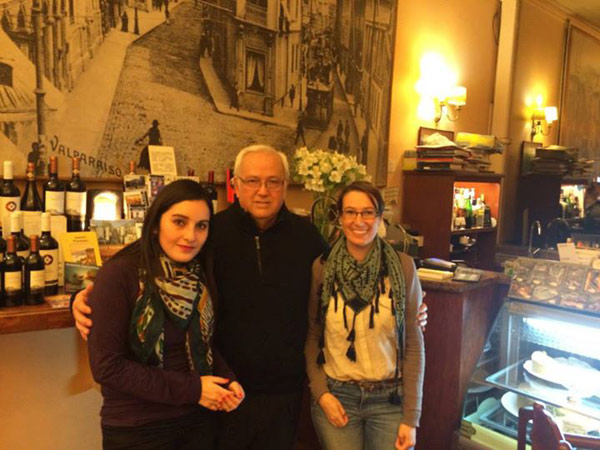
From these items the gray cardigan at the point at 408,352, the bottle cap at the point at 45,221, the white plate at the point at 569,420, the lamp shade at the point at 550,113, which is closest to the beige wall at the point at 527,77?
the lamp shade at the point at 550,113

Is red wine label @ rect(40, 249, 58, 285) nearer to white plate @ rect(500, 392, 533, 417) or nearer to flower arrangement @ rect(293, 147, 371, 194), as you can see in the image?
flower arrangement @ rect(293, 147, 371, 194)

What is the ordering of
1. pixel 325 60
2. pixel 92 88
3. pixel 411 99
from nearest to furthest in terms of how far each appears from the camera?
pixel 92 88 < pixel 325 60 < pixel 411 99

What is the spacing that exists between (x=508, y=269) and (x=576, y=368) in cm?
74

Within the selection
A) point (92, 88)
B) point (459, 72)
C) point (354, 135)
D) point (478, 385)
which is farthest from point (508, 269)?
point (459, 72)

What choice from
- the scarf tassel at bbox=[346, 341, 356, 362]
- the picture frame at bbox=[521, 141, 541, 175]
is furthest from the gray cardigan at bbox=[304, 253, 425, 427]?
the picture frame at bbox=[521, 141, 541, 175]

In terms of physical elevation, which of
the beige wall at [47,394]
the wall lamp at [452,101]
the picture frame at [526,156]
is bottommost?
the beige wall at [47,394]

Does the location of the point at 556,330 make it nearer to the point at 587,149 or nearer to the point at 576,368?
the point at 576,368

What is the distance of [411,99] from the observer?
4.48 metres

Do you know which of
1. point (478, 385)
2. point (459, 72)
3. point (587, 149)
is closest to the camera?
point (478, 385)

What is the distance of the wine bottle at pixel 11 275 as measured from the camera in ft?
6.05

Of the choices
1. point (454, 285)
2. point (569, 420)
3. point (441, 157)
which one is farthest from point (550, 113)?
point (569, 420)

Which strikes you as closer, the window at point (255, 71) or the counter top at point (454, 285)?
the counter top at point (454, 285)

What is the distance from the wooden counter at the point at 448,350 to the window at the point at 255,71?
1.64m

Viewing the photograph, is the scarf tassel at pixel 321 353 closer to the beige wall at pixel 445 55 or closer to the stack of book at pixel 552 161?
the beige wall at pixel 445 55
